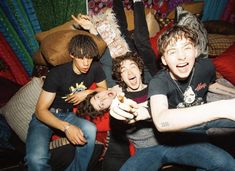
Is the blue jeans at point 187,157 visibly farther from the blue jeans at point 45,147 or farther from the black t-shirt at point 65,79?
the black t-shirt at point 65,79

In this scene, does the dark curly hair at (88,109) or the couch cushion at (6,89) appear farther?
the couch cushion at (6,89)

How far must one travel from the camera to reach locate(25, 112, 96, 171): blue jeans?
2059mm

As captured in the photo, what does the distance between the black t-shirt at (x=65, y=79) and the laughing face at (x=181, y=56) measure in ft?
3.02

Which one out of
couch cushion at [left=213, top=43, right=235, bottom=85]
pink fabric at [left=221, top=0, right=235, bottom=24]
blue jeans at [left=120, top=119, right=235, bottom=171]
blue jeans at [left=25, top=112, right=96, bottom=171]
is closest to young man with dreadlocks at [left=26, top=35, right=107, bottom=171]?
blue jeans at [left=25, top=112, right=96, bottom=171]

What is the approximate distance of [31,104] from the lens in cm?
246

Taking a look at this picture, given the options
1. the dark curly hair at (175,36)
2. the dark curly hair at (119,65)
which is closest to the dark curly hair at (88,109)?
the dark curly hair at (119,65)

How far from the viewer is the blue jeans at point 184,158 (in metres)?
1.73

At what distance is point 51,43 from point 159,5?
187cm

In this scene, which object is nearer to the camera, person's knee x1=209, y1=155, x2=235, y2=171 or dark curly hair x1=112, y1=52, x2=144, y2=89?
person's knee x1=209, y1=155, x2=235, y2=171

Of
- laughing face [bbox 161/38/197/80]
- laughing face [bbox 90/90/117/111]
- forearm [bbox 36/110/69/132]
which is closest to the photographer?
laughing face [bbox 161/38/197/80]

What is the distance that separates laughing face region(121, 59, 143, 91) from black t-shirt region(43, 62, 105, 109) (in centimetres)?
25

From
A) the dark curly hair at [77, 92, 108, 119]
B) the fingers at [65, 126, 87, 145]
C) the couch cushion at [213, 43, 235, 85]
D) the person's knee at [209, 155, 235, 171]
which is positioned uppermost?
the couch cushion at [213, 43, 235, 85]

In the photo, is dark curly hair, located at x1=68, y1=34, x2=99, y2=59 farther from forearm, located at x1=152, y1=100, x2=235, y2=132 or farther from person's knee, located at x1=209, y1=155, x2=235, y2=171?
person's knee, located at x1=209, y1=155, x2=235, y2=171

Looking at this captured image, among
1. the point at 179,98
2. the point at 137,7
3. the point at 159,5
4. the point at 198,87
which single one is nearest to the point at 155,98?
the point at 179,98
